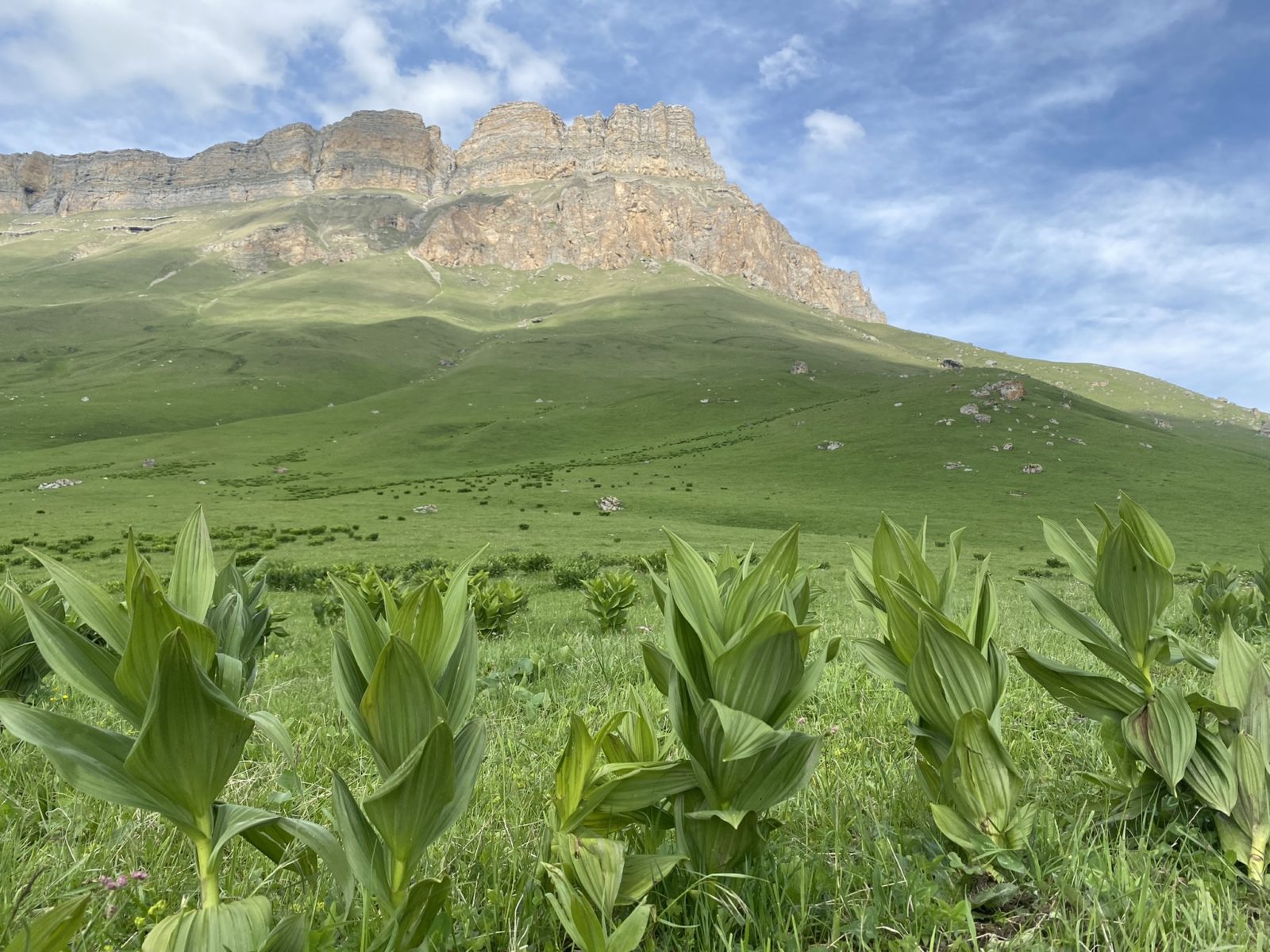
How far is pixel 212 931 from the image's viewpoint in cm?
106

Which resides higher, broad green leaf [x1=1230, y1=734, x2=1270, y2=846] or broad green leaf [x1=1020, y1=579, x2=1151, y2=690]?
broad green leaf [x1=1020, y1=579, x2=1151, y2=690]

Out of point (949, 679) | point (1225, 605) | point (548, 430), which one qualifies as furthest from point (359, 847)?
point (548, 430)

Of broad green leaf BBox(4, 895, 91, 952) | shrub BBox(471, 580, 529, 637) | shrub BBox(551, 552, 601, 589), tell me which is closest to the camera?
broad green leaf BBox(4, 895, 91, 952)

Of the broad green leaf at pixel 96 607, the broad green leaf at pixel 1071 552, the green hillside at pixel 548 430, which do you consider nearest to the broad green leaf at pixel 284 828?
the broad green leaf at pixel 96 607

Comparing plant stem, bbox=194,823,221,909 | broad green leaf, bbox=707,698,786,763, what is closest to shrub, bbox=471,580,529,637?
plant stem, bbox=194,823,221,909

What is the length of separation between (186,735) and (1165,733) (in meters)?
2.35

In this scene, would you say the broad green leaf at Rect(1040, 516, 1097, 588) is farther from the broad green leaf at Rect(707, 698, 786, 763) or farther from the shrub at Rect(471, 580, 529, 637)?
the shrub at Rect(471, 580, 529, 637)

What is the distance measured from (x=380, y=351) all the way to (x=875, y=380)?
99.8 metres

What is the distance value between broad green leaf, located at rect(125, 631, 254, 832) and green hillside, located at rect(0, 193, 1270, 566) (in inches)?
844

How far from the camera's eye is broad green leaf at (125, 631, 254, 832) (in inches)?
38.9

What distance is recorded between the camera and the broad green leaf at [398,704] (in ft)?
3.64

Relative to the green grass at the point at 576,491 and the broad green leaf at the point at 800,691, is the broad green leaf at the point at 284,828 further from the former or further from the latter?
the broad green leaf at the point at 800,691

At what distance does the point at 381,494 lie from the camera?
54219 millimetres

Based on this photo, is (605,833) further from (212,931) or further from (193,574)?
(193,574)
